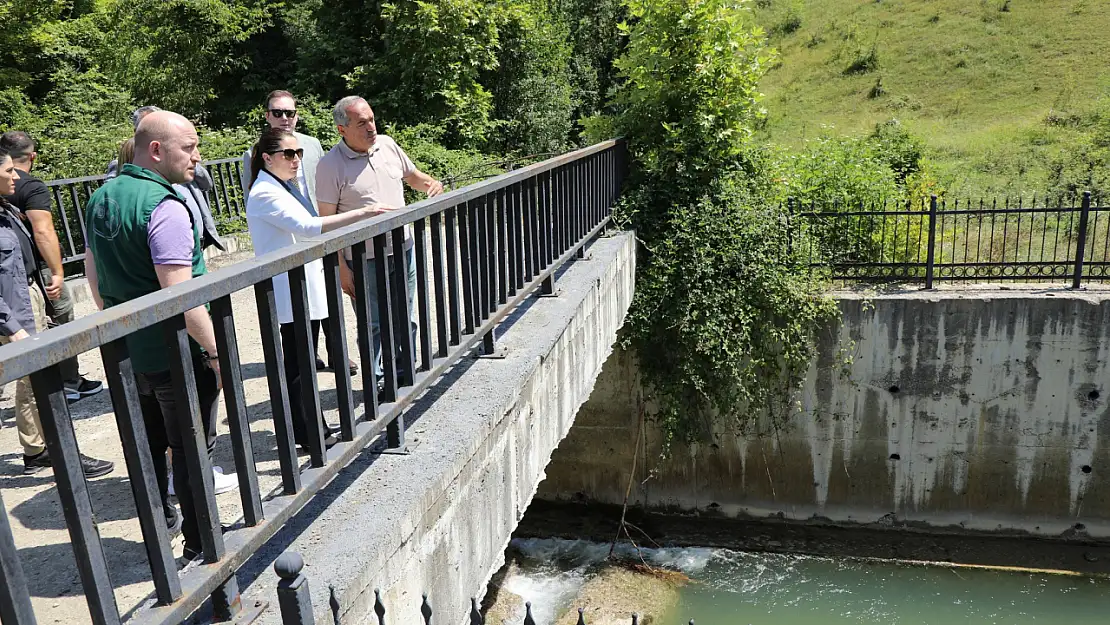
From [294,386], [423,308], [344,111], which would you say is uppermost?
[344,111]

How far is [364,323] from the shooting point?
2.89 metres

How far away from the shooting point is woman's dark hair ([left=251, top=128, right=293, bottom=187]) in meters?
3.29

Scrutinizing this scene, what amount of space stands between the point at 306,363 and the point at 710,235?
24.4 feet

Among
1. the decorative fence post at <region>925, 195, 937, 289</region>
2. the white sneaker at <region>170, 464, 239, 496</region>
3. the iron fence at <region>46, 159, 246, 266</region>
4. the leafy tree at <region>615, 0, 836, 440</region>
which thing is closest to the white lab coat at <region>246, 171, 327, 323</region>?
the white sneaker at <region>170, 464, 239, 496</region>

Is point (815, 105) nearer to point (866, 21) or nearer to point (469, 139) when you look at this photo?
point (866, 21)

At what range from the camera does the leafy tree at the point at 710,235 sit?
9125mm

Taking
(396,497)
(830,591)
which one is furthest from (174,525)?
(830,591)

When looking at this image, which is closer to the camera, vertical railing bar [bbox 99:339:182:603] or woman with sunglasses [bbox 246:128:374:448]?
vertical railing bar [bbox 99:339:182:603]

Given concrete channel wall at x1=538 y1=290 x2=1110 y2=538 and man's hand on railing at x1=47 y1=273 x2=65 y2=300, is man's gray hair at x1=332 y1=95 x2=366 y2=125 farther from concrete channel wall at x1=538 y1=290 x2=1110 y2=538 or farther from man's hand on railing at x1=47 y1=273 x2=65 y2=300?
concrete channel wall at x1=538 y1=290 x2=1110 y2=538

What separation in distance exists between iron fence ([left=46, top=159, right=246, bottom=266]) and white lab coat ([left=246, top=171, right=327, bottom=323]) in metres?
5.07

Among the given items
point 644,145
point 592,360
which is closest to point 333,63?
point 644,145

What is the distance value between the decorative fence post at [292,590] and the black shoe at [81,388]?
3.59 m

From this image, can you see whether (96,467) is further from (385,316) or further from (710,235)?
(710,235)

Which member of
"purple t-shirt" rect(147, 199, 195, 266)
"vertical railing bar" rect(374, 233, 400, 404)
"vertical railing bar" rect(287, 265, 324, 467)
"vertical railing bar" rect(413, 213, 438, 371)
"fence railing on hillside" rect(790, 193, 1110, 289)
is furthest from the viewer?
"fence railing on hillside" rect(790, 193, 1110, 289)
